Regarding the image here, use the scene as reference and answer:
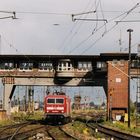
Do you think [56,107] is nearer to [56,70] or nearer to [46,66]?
[56,70]

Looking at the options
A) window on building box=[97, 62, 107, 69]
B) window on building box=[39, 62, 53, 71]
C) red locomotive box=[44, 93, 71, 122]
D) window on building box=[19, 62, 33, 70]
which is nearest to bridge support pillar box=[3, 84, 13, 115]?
window on building box=[19, 62, 33, 70]

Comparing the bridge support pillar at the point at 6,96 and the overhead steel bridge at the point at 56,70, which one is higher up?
the overhead steel bridge at the point at 56,70

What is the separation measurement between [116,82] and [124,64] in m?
2.72

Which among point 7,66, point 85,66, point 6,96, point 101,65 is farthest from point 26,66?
point 101,65

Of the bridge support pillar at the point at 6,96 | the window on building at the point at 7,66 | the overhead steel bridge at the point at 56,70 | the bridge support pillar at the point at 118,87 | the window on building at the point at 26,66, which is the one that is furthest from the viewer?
the window on building at the point at 26,66

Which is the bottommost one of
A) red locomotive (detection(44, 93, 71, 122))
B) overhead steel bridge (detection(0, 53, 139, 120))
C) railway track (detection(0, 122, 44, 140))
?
railway track (detection(0, 122, 44, 140))

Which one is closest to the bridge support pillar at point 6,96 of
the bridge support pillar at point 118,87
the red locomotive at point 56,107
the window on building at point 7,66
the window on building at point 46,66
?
the window on building at point 7,66

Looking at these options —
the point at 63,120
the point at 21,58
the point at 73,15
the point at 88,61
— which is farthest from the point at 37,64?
the point at 73,15

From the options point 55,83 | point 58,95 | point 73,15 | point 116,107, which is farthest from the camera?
point 55,83

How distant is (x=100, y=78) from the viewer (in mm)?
74500

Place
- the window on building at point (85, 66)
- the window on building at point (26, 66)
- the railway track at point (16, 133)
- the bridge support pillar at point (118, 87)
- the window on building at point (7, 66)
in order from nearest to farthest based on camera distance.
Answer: the railway track at point (16, 133) < the bridge support pillar at point (118, 87) < the window on building at point (85, 66) < the window on building at point (7, 66) < the window on building at point (26, 66)

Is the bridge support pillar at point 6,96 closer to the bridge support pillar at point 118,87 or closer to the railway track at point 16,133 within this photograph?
the bridge support pillar at point 118,87

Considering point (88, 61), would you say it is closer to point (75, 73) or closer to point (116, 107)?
point (75, 73)

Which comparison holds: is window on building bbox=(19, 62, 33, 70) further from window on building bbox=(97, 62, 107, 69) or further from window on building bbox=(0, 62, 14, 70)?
window on building bbox=(97, 62, 107, 69)
